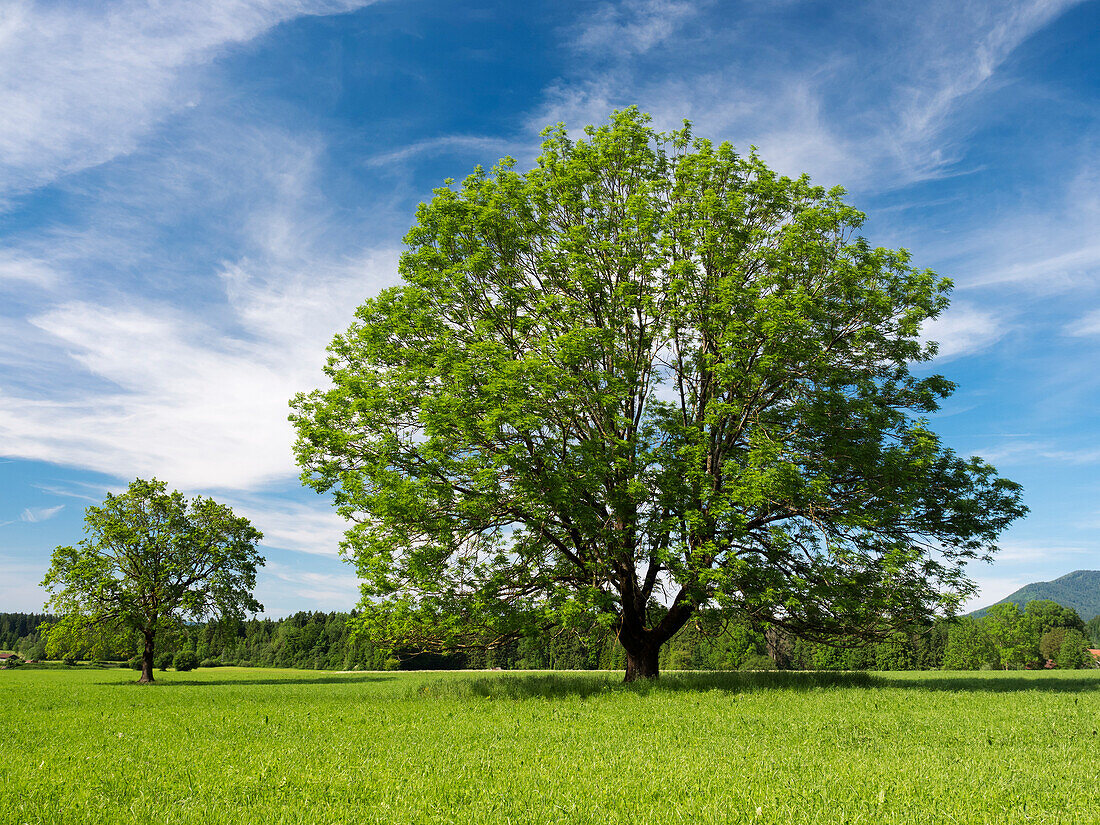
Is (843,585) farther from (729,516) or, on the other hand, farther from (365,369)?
(365,369)

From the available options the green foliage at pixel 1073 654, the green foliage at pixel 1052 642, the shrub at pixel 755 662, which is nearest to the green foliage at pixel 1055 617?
the green foliage at pixel 1052 642

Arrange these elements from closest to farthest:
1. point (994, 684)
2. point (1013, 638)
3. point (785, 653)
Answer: point (994, 684) < point (785, 653) < point (1013, 638)

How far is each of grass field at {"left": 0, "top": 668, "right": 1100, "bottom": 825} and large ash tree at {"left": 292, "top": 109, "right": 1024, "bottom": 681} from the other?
459 centimetres

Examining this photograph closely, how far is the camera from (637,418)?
22.6 m

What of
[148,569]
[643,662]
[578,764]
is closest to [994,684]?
[643,662]

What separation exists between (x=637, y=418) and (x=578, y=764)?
1493 centimetres

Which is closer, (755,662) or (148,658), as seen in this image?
(148,658)

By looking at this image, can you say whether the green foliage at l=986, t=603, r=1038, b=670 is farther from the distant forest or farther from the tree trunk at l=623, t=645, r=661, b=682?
the tree trunk at l=623, t=645, r=661, b=682

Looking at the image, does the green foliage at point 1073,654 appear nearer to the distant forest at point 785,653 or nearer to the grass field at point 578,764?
the distant forest at point 785,653

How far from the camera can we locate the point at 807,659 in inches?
3893

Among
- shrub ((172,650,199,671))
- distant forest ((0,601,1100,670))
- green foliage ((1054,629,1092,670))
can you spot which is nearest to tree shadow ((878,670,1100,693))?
distant forest ((0,601,1100,670))

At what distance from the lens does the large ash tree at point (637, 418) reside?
60.9 feet

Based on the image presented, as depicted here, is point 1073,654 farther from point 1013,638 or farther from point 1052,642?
point 1052,642

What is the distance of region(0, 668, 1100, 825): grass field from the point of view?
21.8ft
